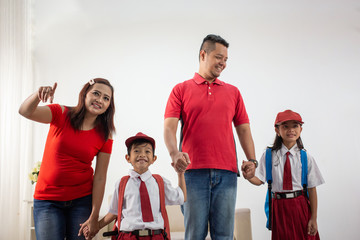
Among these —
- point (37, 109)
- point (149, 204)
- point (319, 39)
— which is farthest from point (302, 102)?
point (37, 109)

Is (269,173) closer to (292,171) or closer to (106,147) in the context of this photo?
(292,171)

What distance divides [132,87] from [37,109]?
2.24 meters

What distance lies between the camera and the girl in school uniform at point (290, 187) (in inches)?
86.0

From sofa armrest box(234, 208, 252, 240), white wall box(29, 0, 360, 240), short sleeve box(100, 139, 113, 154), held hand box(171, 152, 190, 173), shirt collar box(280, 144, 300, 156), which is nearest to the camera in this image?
held hand box(171, 152, 190, 173)

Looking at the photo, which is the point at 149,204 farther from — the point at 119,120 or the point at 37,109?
the point at 119,120

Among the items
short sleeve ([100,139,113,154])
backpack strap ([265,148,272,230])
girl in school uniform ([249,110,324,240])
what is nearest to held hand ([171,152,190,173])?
short sleeve ([100,139,113,154])

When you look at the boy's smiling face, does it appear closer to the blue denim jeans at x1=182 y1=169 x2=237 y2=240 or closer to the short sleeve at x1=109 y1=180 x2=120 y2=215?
the short sleeve at x1=109 y1=180 x2=120 y2=215

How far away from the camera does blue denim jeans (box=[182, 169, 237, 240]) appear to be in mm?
1683

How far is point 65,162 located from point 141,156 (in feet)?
1.29

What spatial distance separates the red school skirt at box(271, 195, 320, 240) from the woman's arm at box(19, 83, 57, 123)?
4.94 feet

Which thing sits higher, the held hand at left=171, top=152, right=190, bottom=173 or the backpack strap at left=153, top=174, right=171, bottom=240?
the held hand at left=171, top=152, right=190, bottom=173

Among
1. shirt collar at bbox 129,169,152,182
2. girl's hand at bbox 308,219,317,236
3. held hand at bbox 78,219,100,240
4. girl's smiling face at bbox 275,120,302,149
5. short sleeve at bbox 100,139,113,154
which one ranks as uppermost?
girl's smiling face at bbox 275,120,302,149

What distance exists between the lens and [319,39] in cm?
383

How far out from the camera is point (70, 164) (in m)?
1.79
